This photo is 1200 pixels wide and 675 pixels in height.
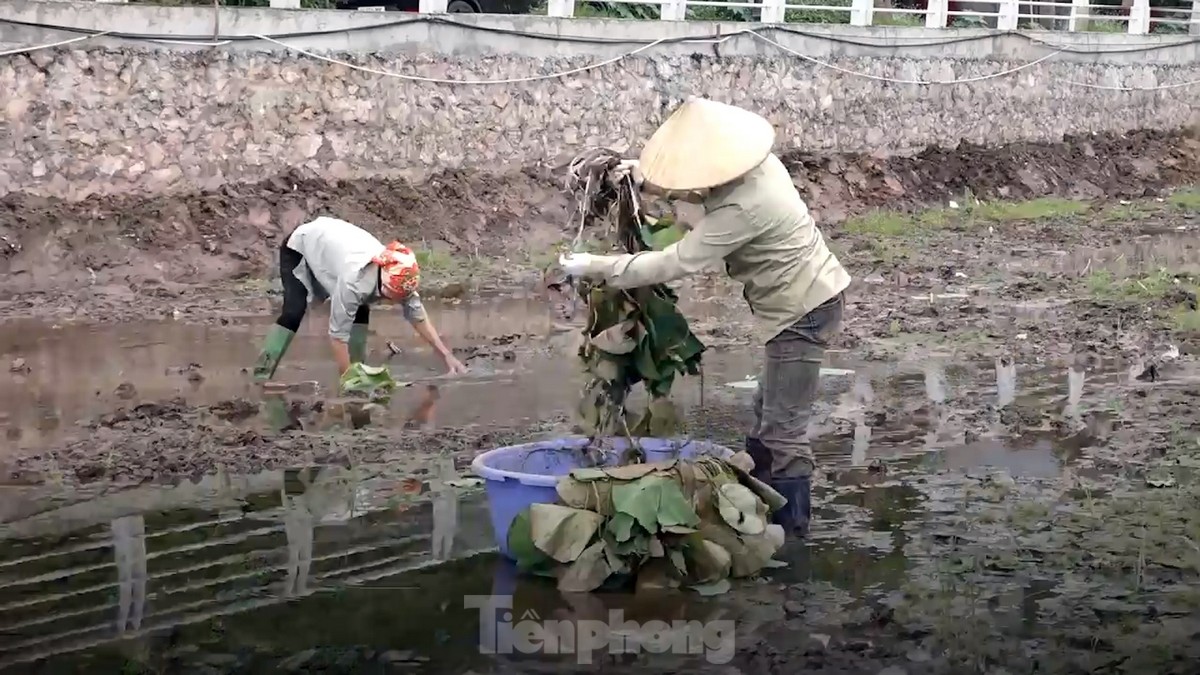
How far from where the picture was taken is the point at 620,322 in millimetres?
6039

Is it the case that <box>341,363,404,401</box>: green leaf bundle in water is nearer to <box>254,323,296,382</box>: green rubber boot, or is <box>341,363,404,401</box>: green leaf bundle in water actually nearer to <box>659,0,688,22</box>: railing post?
<box>254,323,296,382</box>: green rubber boot

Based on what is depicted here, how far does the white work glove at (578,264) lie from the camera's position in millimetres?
5633

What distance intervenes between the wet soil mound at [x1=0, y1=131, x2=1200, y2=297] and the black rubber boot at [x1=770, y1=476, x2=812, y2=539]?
7.81m

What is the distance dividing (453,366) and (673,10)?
10.2 metres

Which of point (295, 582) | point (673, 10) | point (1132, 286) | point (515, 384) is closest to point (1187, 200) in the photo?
point (673, 10)

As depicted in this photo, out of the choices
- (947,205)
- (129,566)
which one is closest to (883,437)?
(129,566)

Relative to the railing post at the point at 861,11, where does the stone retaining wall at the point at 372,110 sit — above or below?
below

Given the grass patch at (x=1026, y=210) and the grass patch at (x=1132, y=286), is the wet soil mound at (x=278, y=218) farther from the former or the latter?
the grass patch at (x=1132, y=286)

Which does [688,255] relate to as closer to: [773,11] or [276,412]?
[276,412]

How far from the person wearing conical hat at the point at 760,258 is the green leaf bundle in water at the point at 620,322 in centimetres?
15

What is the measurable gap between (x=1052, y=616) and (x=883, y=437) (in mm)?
2876

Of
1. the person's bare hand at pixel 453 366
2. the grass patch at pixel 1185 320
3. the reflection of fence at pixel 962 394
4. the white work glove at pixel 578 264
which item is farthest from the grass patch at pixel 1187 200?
the white work glove at pixel 578 264

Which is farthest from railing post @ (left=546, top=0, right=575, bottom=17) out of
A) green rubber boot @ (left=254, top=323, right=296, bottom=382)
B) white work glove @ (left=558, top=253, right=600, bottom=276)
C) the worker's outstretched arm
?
white work glove @ (left=558, top=253, right=600, bottom=276)

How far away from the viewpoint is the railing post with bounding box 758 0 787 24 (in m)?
19.6
